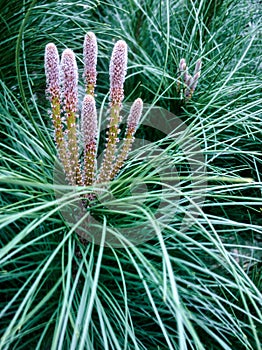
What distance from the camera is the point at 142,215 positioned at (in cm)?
36

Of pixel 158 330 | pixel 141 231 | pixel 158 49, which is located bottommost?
pixel 158 330

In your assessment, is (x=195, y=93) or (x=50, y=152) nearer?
(x=50, y=152)

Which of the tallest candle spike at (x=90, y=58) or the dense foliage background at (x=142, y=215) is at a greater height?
the tallest candle spike at (x=90, y=58)

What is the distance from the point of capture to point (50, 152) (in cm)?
39

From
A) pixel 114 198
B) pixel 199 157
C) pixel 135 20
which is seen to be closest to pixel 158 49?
pixel 135 20

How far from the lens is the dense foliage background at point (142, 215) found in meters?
0.32

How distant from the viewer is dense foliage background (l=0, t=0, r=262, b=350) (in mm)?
316

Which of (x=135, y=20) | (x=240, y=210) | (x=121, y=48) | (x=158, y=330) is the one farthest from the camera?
(x=135, y=20)

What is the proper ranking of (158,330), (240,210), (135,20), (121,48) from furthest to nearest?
(135,20) → (240,210) → (158,330) → (121,48)

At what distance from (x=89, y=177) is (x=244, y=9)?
539mm

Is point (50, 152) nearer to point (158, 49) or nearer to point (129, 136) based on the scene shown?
point (129, 136)

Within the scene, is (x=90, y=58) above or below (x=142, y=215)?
above

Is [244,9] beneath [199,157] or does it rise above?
above

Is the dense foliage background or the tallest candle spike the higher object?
the tallest candle spike
